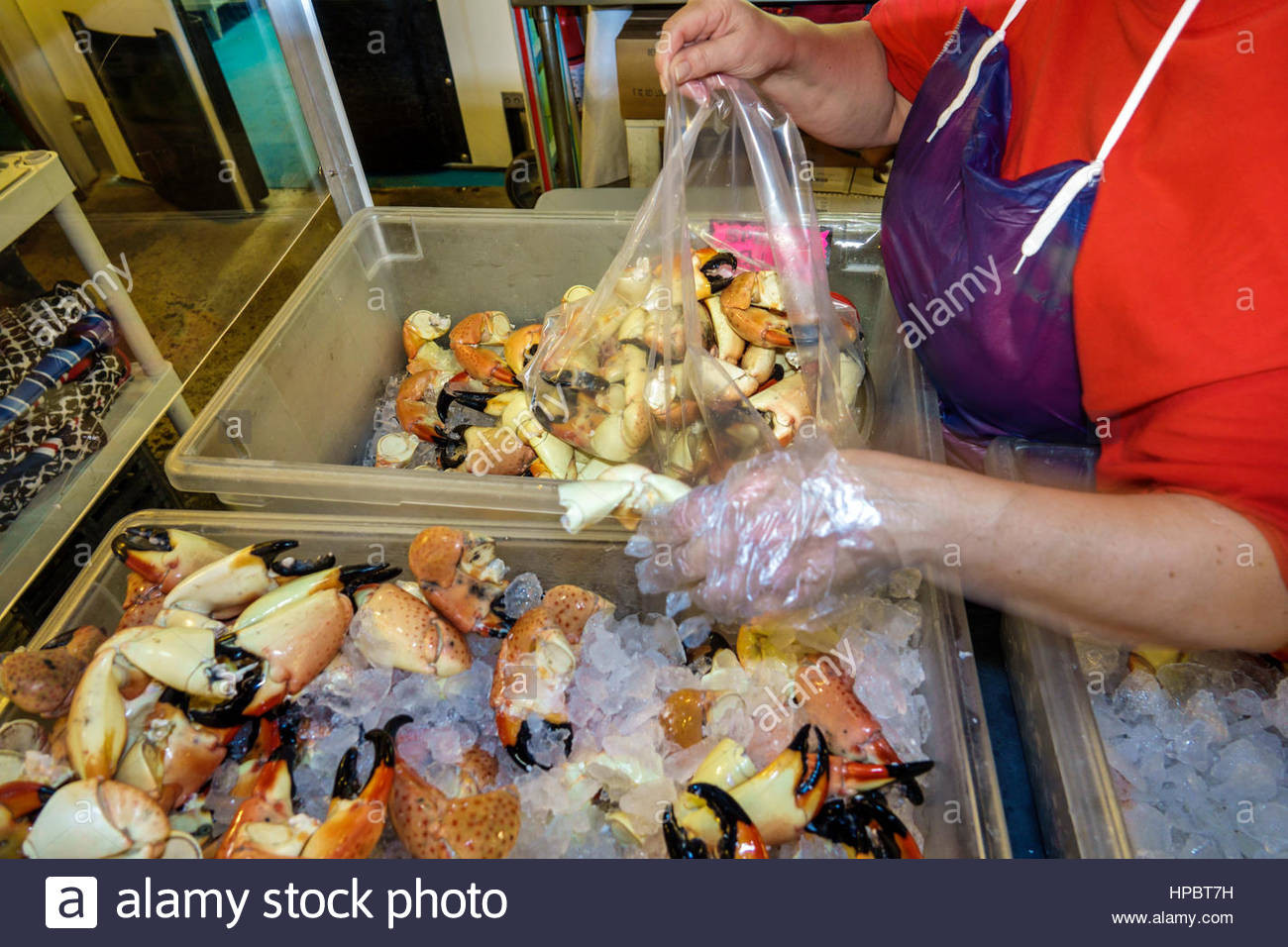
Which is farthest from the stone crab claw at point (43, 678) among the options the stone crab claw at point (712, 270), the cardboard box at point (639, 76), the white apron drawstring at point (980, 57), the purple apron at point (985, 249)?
the cardboard box at point (639, 76)

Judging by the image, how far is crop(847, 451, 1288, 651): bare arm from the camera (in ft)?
2.19

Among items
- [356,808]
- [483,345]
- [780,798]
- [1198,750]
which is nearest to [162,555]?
[356,808]

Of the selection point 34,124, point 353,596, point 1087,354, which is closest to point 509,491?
point 353,596

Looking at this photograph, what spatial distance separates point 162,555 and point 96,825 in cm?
38

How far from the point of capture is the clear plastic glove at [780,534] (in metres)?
0.77

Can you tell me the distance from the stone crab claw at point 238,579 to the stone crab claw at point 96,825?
23 centimetres

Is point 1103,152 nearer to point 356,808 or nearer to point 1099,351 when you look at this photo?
point 1099,351

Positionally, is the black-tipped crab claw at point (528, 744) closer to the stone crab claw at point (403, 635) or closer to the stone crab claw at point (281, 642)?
the stone crab claw at point (403, 635)

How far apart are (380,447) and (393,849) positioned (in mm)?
763

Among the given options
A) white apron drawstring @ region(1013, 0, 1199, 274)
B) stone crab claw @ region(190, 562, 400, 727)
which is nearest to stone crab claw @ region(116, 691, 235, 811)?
stone crab claw @ region(190, 562, 400, 727)

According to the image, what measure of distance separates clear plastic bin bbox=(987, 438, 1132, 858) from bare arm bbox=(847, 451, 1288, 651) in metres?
0.14

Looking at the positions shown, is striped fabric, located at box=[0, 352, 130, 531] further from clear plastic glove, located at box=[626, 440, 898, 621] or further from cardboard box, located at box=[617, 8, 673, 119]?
cardboard box, located at box=[617, 8, 673, 119]

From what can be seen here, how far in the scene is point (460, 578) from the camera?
97 cm
